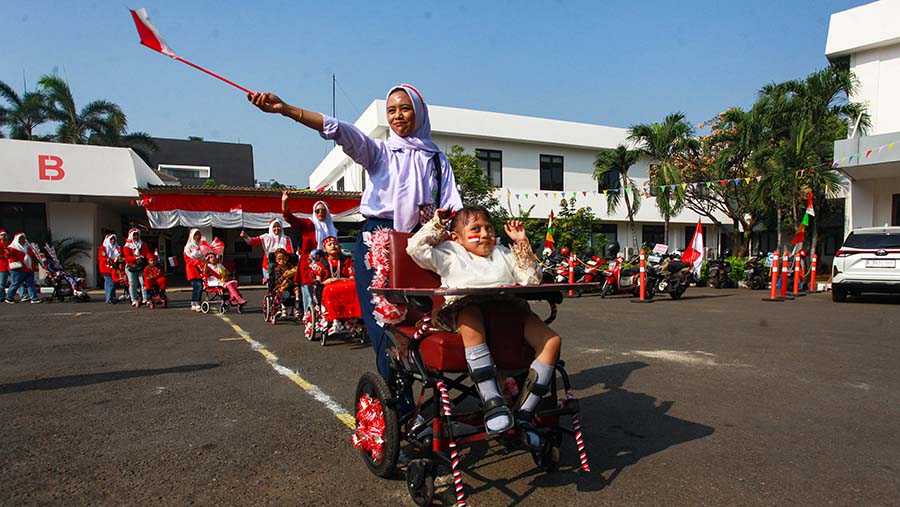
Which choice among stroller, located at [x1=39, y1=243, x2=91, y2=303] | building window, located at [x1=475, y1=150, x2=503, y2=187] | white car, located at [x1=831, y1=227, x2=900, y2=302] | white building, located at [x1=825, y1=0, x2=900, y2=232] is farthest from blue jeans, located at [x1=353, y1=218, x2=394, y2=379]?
building window, located at [x1=475, y1=150, x2=503, y2=187]

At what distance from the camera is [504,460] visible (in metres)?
3.13

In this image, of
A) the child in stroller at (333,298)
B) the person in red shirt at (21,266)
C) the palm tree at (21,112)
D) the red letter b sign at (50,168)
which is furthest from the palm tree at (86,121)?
the child in stroller at (333,298)

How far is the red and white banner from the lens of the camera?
59.7 ft

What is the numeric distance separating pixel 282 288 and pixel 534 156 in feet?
62.0

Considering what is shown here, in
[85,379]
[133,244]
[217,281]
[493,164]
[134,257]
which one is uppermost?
[493,164]

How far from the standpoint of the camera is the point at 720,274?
17.3 m

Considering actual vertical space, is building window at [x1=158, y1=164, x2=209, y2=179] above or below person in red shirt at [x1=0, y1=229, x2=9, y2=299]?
above

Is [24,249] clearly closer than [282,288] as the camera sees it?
No

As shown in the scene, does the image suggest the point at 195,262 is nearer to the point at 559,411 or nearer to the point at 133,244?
the point at 133,244

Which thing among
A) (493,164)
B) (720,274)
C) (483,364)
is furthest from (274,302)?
(493,164)

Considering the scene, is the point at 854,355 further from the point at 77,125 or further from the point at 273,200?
the point at 77,125

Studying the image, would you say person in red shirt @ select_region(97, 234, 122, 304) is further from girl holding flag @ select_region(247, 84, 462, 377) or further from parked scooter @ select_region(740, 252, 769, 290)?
parked scooter @ select_region(740, 252, 769, 290)

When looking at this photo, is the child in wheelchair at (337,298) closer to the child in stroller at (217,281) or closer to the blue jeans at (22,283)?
the child in stroller at (217,281)

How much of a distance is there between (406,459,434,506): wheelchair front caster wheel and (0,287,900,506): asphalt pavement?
142 mm
